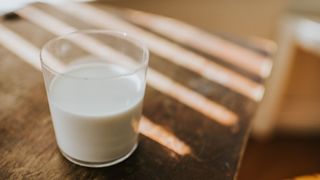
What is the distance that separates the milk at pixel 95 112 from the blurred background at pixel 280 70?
2.75ft

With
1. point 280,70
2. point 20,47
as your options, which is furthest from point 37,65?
point 280,70

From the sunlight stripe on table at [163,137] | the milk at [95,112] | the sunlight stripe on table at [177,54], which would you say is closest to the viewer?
the milk at [95,112]

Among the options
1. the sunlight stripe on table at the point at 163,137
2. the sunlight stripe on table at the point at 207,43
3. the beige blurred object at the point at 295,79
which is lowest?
the beige blurred object at the point at 295,79

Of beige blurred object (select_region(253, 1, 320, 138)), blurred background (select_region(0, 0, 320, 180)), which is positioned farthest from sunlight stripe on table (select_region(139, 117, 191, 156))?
beige blurred object (select_region(253, 1, 320, 138))

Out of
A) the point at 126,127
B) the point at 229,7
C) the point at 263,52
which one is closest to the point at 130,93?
the point at 126,127

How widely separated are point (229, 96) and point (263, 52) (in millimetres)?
180

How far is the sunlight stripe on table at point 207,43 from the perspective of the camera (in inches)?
33.7

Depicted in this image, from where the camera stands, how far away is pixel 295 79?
1535 millimetres

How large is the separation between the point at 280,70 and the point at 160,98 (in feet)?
2.84

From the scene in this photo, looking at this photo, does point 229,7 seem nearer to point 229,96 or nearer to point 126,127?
point 229,96

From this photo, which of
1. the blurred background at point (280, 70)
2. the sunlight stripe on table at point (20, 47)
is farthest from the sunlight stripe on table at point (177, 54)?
the blurred background at point (280, 70)

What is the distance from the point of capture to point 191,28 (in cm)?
96

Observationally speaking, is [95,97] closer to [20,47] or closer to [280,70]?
[20,47]

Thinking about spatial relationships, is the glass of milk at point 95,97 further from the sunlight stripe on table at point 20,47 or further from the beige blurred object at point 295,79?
the beige blurred object at point 295,79
